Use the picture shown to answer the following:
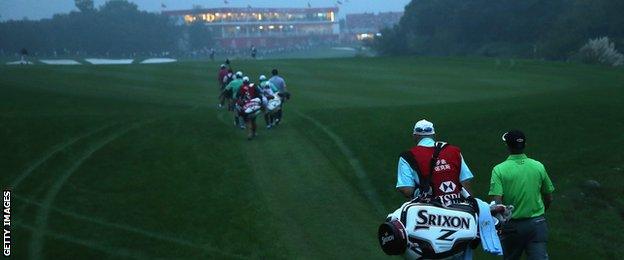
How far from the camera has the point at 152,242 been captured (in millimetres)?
12047

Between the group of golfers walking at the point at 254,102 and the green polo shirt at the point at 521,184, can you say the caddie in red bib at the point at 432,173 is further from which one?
the group of golfers walking at the point at 254,102

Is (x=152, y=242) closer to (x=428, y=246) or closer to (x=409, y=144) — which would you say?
(x=428, y=246)

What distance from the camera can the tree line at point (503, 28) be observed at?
77.8 metres

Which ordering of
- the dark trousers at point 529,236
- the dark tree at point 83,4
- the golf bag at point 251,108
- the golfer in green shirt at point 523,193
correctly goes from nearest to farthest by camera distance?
the golfer in green shirt at point 523,193 → the dark trousers at point 529,236 → the golf bag at point 251,108 → the dark tree at point 83,4

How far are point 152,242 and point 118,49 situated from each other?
11615 centimetres

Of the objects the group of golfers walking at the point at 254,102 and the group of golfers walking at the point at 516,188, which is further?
the group of golfers walking at the point at 254,102

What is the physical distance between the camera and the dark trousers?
861cm

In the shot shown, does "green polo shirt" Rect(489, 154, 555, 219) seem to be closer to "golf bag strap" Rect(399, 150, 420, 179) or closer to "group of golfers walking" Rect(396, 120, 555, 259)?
"group of golfers walking" Rect(396, 120, 555, 259)

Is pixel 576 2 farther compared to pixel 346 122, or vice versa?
pixel 576 2

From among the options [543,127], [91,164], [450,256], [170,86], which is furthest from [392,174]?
[170,86]

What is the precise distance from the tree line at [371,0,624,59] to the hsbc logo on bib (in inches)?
2730

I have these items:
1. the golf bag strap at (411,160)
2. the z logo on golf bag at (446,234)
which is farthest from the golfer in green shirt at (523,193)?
the z logo on golf bag at (446,234)

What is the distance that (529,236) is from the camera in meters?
8.63

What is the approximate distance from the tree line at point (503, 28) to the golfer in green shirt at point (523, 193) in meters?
68.1
